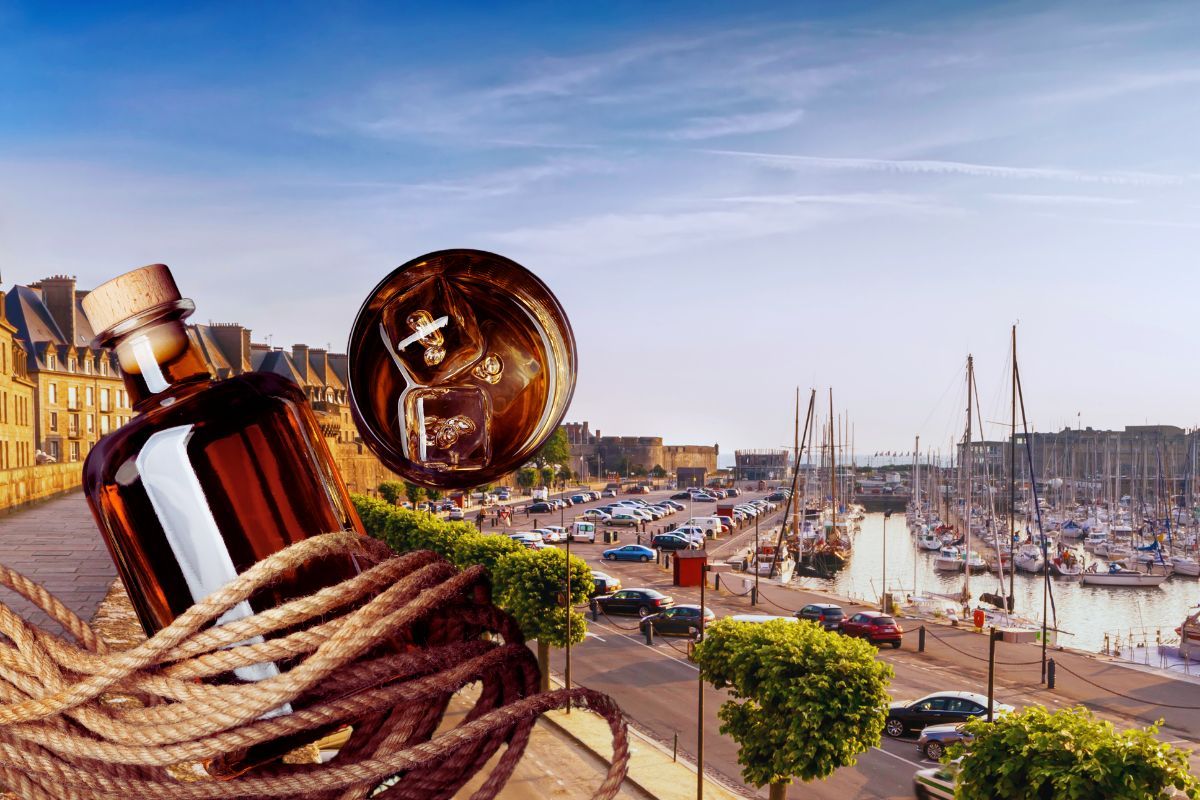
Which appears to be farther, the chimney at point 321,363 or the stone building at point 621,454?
the stone building at point 621,454

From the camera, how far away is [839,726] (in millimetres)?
15297

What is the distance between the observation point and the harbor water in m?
46.0

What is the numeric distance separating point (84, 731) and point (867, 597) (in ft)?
185

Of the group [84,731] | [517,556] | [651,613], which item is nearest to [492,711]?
[84,731]

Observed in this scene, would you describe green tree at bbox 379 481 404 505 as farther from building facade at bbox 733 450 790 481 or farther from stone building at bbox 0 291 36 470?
building facade at bbox 733 450 790 481

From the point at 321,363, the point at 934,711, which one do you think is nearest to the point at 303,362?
the point at 934,711

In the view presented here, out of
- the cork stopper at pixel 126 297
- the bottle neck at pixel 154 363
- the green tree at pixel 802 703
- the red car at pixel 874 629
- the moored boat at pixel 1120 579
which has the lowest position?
the moored boat at pixel 1120 579

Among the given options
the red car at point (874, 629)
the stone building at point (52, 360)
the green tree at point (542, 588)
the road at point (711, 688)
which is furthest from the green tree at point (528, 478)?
the green tree at point (542, 588)

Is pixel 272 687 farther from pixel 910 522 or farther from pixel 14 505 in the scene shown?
pixel 910 522

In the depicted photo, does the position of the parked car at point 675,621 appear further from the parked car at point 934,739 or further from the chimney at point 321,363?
the chimney at point 321,363

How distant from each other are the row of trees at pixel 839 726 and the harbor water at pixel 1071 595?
97.0ft

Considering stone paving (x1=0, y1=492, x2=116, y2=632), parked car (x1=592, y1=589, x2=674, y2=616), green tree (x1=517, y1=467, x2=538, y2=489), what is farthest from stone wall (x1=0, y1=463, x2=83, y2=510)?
green tree (x1=517, y1=467, x2=538, y2=489)

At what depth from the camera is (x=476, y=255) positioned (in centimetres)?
120

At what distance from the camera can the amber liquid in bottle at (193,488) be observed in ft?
A: 2.91
